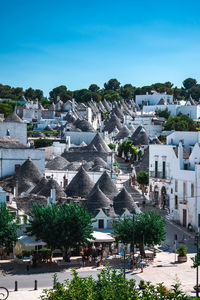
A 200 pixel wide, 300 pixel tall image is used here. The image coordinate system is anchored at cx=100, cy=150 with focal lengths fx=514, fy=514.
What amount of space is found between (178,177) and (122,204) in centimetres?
726

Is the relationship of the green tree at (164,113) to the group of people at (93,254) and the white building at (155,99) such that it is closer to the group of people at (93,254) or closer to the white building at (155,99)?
the white building at (155,99)

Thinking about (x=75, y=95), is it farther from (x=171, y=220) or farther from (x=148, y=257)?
Result: (x=148, y=257)

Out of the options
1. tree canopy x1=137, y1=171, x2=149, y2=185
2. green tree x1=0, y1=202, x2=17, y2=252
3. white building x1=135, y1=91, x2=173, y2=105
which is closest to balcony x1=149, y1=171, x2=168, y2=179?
tree canopy x1=137, y1=171, x2=149, y2=185

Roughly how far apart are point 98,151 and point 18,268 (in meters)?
42.9

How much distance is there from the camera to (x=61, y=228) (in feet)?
102

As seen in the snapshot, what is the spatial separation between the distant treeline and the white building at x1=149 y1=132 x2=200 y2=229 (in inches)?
3896

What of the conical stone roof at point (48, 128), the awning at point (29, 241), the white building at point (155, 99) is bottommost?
the awning at point (29, 241)

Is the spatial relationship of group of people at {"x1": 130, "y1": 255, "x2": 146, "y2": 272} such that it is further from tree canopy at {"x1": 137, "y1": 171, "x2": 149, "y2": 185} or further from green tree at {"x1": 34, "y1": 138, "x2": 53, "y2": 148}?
green tree at {"x1": 34, "y1": 138, "x2": 53, "y2": 148}

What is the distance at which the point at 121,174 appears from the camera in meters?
65.4

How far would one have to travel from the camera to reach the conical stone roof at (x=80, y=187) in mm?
43938

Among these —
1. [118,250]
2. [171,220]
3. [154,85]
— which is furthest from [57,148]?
[154,85]

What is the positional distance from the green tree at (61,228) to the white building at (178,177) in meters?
13.0

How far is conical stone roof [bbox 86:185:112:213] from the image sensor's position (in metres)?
39.1

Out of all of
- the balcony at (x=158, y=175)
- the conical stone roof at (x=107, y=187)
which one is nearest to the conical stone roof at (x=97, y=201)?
the conical stone roof at (x=107, y=187)
